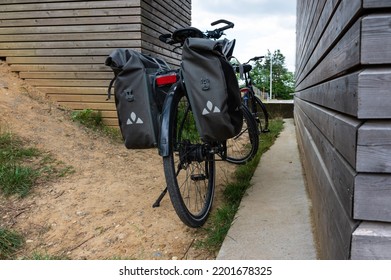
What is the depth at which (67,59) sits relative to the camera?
5.10 m

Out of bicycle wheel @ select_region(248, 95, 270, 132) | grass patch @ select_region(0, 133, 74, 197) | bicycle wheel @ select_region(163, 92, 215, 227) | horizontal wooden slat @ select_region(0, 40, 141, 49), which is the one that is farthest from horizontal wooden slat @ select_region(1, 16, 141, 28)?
bicycle wheel @ select_region(163, 92, 215, 227)

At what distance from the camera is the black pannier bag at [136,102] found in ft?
6.69

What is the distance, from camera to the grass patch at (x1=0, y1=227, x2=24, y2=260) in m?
1.97

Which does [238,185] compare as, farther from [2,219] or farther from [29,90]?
[29,90]

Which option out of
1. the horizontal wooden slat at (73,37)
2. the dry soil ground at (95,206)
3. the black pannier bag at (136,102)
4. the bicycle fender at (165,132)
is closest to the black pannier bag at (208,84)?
the bicycle fender at (165,132)

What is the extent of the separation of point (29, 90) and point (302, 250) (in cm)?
484

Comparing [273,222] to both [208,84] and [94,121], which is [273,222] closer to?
[208,84]

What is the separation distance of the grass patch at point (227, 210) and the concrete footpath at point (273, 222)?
0.18 ft

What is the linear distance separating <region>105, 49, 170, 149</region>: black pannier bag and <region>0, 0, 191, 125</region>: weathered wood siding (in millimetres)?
2852

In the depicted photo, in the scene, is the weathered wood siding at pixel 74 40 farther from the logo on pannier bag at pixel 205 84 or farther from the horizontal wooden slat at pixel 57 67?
the logo on pannier bag at pixel 205 84

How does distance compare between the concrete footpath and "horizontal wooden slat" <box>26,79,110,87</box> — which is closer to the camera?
the concrete footpath

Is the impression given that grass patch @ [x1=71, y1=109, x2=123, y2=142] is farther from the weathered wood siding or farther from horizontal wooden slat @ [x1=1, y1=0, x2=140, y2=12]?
horizontal wooden slat @ [x1=1, y1=0, x2=140, y2=12]

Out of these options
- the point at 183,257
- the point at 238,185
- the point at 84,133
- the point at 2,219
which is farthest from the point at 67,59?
the point at 183,257

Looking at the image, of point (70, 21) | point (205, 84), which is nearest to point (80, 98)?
point (70, 21)
